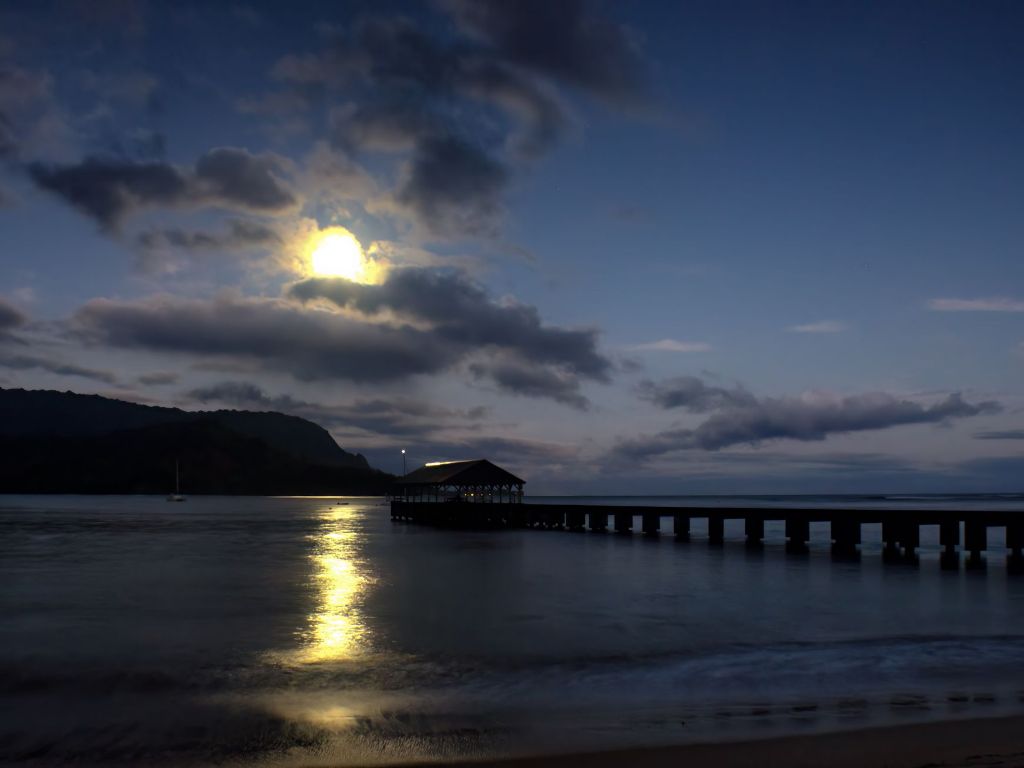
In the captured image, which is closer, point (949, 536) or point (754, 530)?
point (949, 536)

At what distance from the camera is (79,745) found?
9031mm

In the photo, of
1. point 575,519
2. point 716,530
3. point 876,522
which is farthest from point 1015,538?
point 575,519

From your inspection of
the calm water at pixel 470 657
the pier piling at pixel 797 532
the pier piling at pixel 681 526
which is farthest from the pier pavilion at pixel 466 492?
the calm water at pixel 470 657

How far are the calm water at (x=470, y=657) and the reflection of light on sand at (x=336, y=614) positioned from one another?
3.9 inches

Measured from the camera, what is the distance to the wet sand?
7555 millimetres

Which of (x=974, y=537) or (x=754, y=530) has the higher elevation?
(x=974, y=537)

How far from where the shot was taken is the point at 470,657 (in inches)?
573

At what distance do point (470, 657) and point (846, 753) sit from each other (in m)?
7.89

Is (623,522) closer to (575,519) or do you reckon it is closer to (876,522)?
(575,519)

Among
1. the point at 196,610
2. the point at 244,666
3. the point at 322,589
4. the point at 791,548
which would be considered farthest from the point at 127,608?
the point at 791,548

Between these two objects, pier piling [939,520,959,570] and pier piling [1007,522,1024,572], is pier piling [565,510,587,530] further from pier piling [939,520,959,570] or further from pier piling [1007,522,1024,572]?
pier piling [1007,522,1024,572]

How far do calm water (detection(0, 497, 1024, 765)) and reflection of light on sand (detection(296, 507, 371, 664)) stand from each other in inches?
3.9

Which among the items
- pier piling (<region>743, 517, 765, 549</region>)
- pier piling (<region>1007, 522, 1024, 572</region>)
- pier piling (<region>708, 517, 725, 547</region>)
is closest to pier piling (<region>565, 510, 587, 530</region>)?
pier piling (<region>708, 517, 725, 547</region>)

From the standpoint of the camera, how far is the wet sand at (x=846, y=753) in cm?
755
